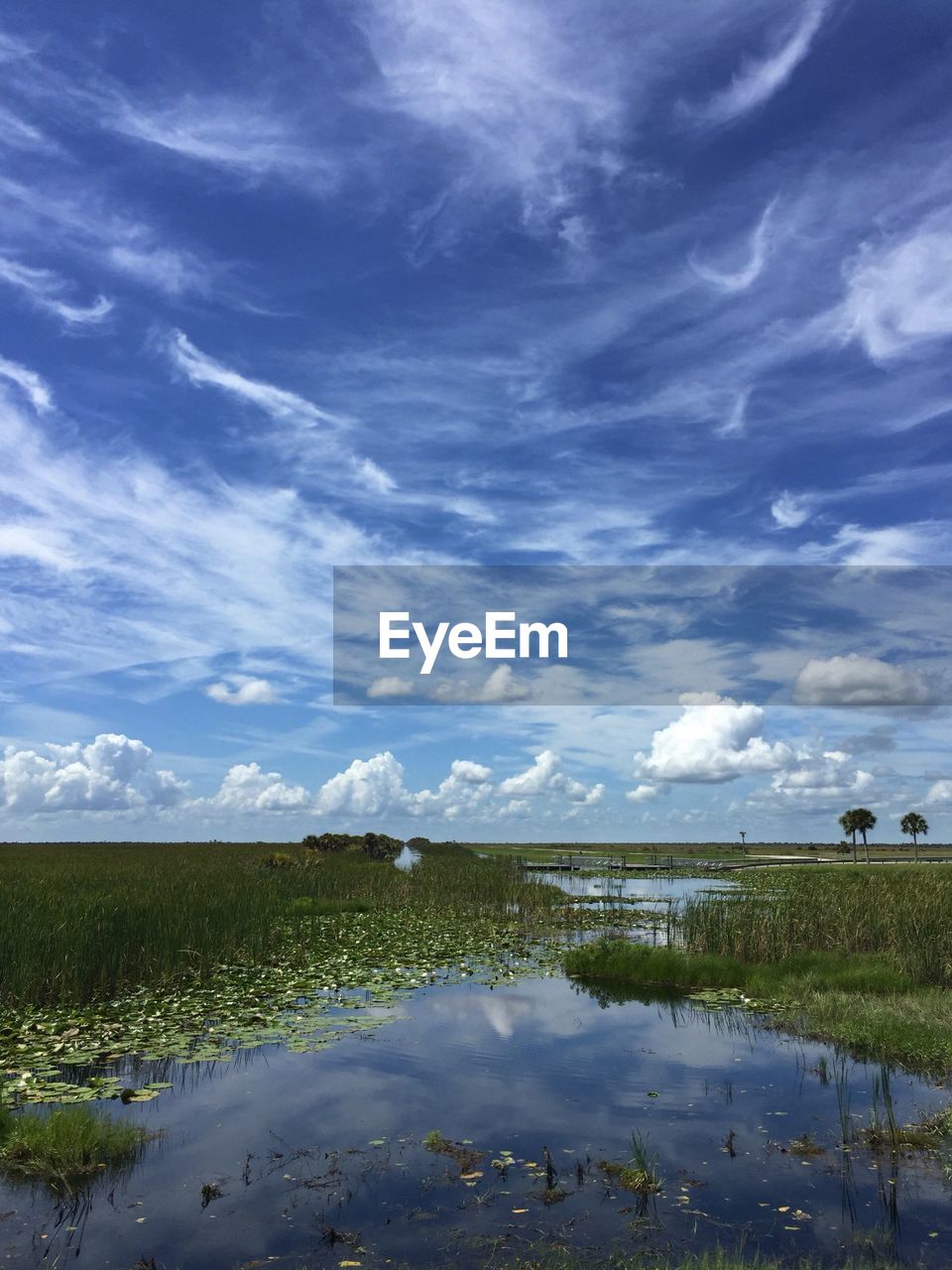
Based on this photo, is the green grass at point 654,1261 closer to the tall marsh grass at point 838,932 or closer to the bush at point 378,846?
the tall marsh grass at point 838,932

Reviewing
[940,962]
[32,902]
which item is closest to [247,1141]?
[32,902]

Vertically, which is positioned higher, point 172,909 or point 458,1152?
point 172,909

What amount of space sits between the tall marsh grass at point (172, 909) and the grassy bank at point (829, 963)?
943cm

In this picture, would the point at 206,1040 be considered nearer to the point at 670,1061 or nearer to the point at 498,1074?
the point at 498,1074

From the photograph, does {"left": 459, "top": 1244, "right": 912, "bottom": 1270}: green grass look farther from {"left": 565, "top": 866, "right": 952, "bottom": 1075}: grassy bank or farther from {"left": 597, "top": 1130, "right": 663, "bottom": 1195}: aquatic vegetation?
{"left": 565, "top": 866, "right": 952, "bottom": 1075}: grassy bank

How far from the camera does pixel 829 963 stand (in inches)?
823

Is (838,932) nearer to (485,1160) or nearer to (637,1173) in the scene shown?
(637,1173)

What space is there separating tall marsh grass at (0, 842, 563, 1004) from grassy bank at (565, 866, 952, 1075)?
31.0 feet

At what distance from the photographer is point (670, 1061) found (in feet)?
48.9

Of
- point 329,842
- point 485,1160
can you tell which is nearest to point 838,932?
point 485,1160

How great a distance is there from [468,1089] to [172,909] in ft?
39.1

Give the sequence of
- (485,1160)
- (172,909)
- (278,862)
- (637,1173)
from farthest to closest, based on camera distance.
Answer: (278,862)
(172,909)
(485,1160)
(637,1173)

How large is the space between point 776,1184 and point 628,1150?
1786mm

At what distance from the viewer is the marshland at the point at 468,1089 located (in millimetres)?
8703
